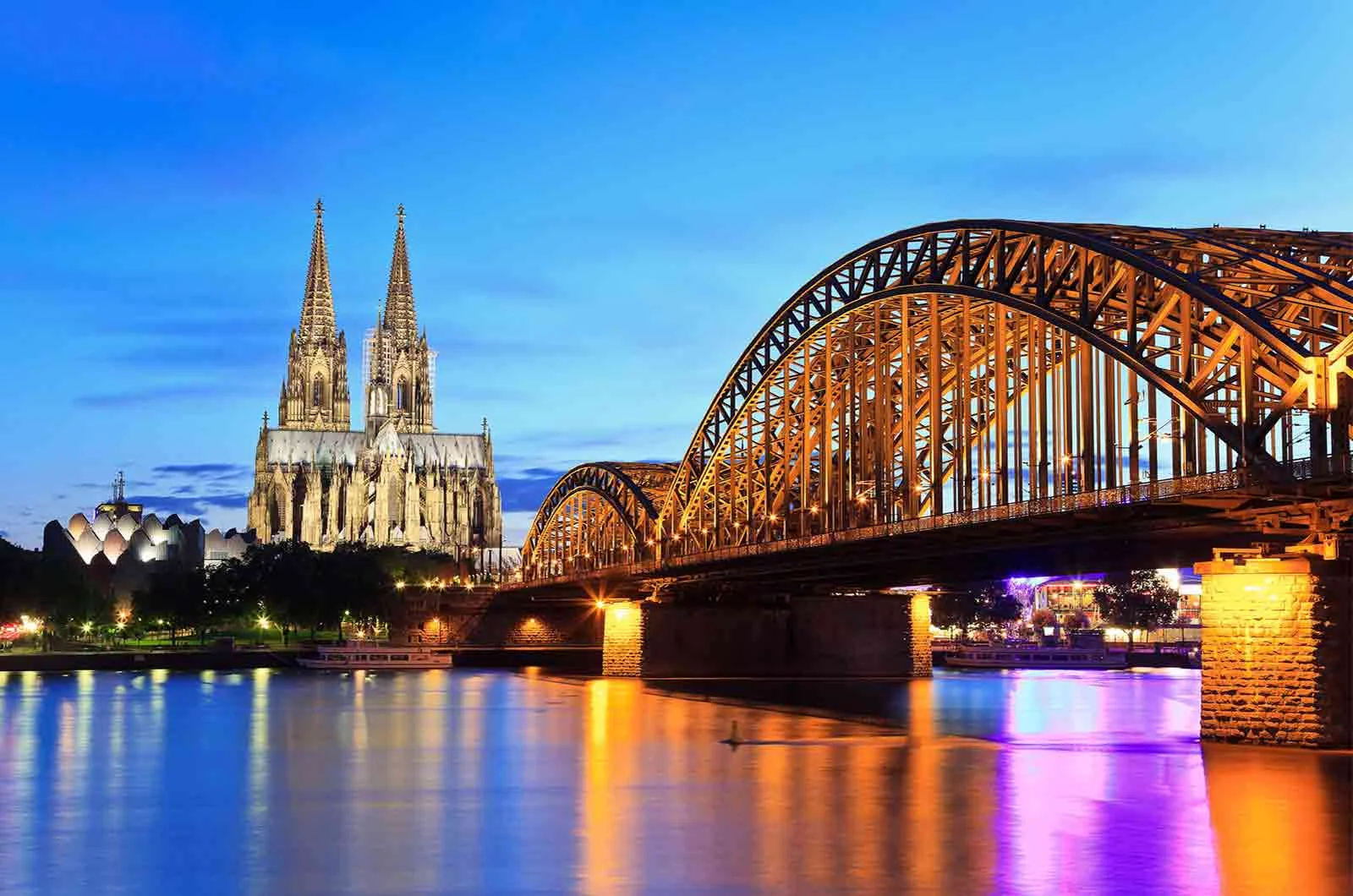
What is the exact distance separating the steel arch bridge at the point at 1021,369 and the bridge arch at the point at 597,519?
17805mm

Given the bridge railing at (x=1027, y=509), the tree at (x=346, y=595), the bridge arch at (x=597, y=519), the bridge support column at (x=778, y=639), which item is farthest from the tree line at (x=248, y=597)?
the bridge railing at (x=1027, y=509)

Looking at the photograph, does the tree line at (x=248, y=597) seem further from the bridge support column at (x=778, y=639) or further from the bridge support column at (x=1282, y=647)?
the bridge support column at (x=1282, y=647)

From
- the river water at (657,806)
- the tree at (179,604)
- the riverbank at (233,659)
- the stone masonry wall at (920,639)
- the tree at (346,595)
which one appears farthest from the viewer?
the tree at (179,604)

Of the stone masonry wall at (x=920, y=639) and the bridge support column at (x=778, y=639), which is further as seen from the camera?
the bridge support column at (x=778, y=639)

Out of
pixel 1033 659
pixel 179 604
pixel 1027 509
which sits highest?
pixel 1027 509

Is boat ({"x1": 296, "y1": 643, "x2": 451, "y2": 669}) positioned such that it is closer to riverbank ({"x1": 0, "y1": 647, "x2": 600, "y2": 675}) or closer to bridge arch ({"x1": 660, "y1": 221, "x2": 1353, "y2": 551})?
riverbank ({"x1": 0, "y1": 647, "x2": 600, "y2": 675})

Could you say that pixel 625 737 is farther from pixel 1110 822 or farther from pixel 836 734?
pixel 1110 822

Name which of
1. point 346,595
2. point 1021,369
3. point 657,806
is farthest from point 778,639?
point 657,806

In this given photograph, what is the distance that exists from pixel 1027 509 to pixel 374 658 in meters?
93.8

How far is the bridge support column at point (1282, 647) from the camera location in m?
52.5

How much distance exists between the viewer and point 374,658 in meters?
154

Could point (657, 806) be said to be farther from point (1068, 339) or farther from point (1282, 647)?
point (1068, 339)

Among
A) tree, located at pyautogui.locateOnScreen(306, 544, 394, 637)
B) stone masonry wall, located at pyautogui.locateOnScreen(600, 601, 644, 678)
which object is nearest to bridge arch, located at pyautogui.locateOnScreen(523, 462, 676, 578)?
stone masonry wall, located at pyautogui.locateOnScreen(600, 601, 644, 678)

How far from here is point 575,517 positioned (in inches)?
7047
